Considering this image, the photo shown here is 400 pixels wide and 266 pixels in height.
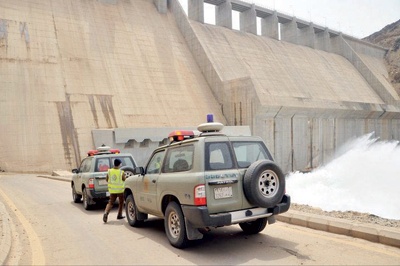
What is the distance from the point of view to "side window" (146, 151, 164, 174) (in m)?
6.29

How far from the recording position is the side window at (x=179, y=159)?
17.7 ft

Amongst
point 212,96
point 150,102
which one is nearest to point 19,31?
point 150,102

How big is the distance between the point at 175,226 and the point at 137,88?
21.4 m

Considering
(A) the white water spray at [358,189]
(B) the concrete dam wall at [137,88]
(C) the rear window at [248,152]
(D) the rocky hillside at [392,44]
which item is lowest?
(A) the white water spray at [358,189]

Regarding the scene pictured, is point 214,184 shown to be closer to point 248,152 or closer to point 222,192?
point 222,192

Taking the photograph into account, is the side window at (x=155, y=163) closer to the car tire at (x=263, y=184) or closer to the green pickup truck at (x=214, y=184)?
the green pickup truck at (x=214, y=184)

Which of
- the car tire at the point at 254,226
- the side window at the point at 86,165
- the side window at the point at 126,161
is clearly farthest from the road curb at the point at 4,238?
the car tire at the point at 254,226

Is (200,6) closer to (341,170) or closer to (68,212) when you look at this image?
(341,170)

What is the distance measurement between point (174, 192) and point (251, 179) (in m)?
1.27

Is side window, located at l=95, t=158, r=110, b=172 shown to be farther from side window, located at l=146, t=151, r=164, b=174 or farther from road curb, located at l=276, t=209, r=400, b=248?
road curb, located at l=276, t=209, r=400, b=248

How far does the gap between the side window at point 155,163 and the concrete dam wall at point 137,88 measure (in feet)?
50.3

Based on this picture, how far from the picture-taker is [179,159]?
567 centimetres

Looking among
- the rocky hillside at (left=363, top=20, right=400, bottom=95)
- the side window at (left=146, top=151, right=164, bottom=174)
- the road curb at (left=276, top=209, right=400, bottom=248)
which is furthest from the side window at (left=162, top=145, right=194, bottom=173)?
the rocky hillside at (left=363, top=20, right=400, bottom=95)

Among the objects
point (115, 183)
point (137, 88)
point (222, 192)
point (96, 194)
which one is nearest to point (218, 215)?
point (222, 192)
